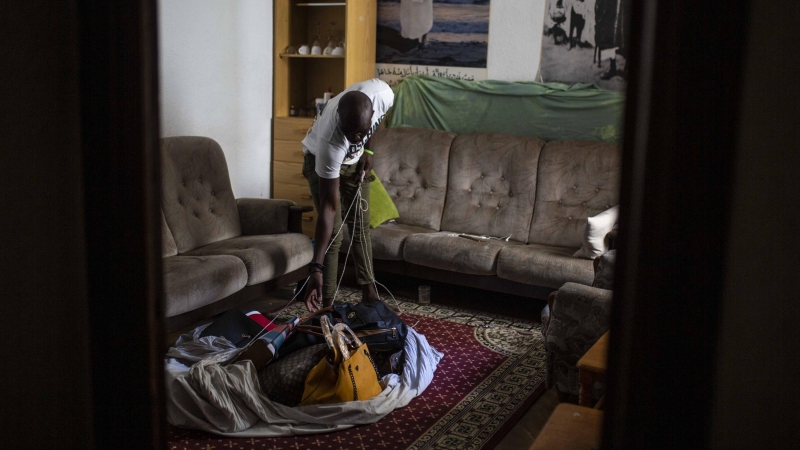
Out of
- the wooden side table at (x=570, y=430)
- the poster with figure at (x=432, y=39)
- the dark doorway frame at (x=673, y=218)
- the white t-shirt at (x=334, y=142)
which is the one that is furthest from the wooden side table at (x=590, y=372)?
the poster with figure at (x=432, y=39)

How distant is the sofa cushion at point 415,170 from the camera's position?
4781 millimetres

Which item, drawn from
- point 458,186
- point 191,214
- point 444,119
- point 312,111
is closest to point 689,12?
point 191,214

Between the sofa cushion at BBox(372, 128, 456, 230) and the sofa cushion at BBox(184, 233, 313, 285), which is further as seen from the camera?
the sofa cushion at BBox(372, 128, 456, 230)

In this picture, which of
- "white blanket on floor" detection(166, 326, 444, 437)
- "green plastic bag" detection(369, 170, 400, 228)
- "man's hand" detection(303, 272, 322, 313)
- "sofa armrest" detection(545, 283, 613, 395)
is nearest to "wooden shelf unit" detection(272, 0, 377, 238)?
"green plastic bag" detection(369, 170, 400, 228)

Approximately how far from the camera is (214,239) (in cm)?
420

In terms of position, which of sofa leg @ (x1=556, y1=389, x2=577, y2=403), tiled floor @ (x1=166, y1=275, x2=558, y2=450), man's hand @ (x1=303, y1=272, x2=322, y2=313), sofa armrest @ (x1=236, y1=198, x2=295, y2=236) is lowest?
tiled floor @ (x1=166, y1=275, x2=558, y2=450)

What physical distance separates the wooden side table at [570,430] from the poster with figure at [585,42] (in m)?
2.98

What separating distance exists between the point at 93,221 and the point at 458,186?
3.67 m

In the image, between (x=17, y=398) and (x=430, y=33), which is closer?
(x=17, y=398)

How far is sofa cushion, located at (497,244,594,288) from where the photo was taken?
3838mm

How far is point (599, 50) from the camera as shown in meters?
4.64

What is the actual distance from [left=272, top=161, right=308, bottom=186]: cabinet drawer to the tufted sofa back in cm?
90

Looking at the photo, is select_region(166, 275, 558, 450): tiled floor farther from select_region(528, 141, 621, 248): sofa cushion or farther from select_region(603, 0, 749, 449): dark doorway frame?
select_region(603, 0, 749, 449): dark doorway frame

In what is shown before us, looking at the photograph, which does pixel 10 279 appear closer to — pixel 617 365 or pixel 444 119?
pixel 617 365
